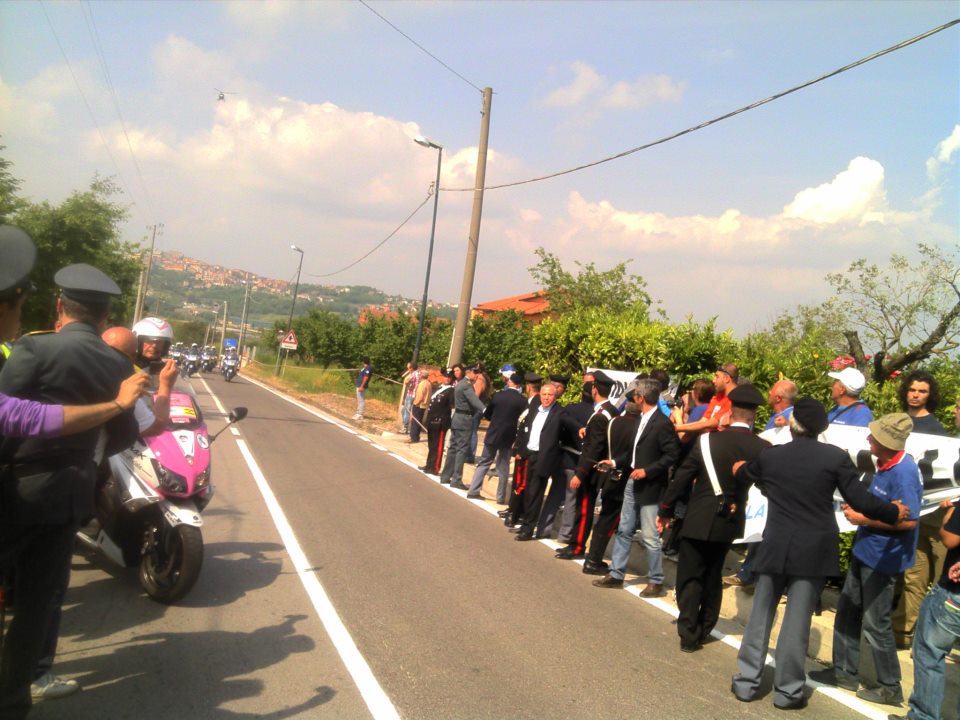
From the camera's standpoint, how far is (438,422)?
14.3 m

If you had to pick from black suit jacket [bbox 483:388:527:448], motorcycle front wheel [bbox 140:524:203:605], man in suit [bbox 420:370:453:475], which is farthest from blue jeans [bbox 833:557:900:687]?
man in suit [bbox 420:370:453:475]

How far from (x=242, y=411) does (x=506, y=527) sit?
4.49 meters

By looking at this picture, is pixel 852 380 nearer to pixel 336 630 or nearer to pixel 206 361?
pixel 336 630

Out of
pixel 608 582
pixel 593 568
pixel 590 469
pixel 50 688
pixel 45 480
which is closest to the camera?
pixel 45 480

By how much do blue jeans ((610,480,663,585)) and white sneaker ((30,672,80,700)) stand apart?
4.92m

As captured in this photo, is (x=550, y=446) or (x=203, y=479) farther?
(x=550, y=446)

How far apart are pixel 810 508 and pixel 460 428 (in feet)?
26.8

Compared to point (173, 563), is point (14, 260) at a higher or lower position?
higher

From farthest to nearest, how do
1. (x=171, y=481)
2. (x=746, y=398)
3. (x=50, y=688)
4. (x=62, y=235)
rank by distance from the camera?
(x=62, y=235)
(x=746, y=398)
(x=171, y=481)
(x=50, y=688)

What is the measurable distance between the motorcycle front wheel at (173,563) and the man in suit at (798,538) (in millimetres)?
3775

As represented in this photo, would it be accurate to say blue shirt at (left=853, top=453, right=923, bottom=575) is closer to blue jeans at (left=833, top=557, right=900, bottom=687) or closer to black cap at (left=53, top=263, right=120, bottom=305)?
blue jeans at (left=833, top=557, right=900, bottom=687)

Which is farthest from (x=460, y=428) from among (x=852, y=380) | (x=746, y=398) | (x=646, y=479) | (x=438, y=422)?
(x=746, y=398)

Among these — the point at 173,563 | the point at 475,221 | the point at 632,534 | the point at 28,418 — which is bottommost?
the point at 173,563

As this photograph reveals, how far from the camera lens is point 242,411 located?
7.02 m
